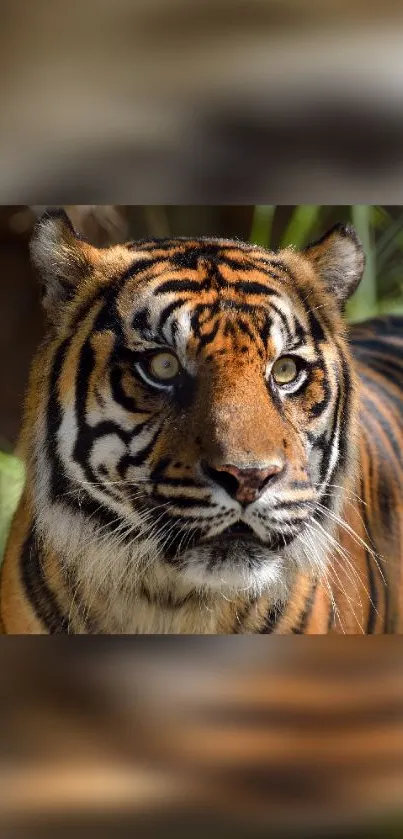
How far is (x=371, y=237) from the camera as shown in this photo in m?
2.37

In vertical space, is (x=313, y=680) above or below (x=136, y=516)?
below

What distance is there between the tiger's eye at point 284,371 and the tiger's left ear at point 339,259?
18 cm

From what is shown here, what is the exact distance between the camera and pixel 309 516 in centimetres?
232

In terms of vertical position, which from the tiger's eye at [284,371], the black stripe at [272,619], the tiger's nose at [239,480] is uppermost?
the tiger's eye at [284,371]

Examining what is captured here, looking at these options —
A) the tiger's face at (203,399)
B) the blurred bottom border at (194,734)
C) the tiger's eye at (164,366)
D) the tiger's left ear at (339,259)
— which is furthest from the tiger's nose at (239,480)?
the tiger's left ear at (339,259)

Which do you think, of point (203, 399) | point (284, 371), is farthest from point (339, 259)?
point (203, 399)

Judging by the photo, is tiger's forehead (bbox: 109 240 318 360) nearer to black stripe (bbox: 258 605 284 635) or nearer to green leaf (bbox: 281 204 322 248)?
green leaf (bbox: 281 204 322 248)

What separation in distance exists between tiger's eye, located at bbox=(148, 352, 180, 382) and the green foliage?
1.04ft

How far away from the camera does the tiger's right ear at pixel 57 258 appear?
235cm

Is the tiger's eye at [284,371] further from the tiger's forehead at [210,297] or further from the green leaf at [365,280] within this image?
the green leaf at [365,280]

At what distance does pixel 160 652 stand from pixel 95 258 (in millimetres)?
851

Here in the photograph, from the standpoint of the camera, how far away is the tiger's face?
2.24m
